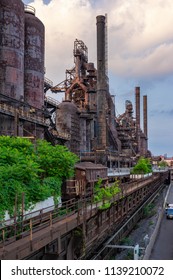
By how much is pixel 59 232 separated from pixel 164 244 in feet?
50.7

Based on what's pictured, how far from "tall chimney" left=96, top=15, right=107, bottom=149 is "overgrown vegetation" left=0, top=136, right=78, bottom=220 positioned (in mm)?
43328

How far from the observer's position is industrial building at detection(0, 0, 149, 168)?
1694 inches

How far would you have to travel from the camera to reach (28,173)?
59.8 feet

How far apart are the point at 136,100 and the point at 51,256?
11350 centimetres

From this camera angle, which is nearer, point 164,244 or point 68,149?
point 164,244

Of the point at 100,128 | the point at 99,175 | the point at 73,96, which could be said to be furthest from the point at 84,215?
the point at 73,96

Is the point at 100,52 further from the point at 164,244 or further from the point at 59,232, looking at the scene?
the point at 59,232

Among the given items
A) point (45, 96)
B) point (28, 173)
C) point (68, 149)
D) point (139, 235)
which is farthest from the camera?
point (45, 96)

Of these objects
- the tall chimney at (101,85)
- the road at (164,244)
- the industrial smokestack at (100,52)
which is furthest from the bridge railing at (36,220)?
the industrial smokestack at (100,52)

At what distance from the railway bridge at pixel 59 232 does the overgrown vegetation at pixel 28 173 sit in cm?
113

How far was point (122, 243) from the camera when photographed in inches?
1105

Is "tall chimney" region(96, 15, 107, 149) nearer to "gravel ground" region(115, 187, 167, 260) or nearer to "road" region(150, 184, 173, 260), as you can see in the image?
"gravel ground" region(115, 187, 167, 260)

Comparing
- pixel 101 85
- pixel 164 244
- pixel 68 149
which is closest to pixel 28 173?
pixel 164 244

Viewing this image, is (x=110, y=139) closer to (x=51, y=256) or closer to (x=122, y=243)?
(x=122, y=243)
